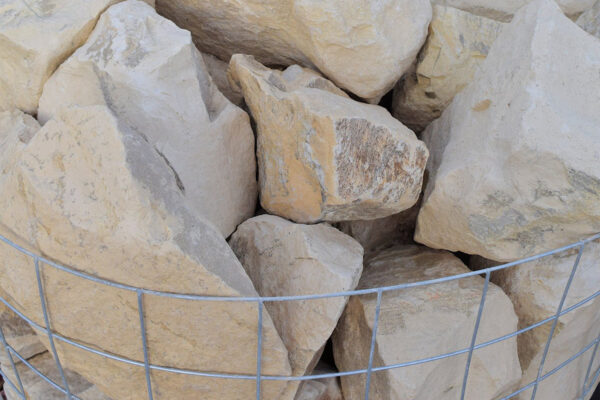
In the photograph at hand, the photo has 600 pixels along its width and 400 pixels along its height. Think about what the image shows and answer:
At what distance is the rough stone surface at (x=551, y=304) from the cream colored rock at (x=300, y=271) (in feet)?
1.05

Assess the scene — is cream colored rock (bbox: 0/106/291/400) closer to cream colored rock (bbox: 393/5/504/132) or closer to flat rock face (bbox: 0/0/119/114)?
flat rock face (bbox: 0/0/119/114)

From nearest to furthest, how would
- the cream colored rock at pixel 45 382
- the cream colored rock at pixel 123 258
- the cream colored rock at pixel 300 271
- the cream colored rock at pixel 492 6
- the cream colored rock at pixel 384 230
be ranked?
the cream colored rock at pixel 123 258, the cream colored rock at pixel 300 271, the cream colored rock at pixel 45 382, the cream colored rock at pixel 384 230, the cream colored rock at pixel 492 6

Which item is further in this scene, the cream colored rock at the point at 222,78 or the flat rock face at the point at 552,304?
the cream colored rock at the point at 222,78

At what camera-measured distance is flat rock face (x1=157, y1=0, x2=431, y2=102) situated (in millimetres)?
1017

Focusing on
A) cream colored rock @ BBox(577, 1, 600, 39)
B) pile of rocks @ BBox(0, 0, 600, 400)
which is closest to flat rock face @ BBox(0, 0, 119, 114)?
pile of rocks @ BBox(0, 0, 600, 400)

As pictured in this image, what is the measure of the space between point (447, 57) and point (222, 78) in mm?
453

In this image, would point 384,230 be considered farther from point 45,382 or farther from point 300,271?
point 45,382

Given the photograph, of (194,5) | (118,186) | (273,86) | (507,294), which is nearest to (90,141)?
(118,186)

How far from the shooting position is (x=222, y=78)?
1.19 m

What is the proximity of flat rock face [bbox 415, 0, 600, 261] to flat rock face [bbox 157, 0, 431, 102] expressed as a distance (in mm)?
156

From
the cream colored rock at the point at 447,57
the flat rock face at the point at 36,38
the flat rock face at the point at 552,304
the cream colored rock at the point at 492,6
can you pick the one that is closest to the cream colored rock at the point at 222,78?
the flat rock face at the point at 36,38

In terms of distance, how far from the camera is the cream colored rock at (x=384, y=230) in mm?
1098

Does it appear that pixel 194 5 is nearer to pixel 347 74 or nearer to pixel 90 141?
pixel 347 74

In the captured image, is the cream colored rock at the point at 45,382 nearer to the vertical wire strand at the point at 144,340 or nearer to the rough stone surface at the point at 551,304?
the vertical wire strand at the point at 144,340
